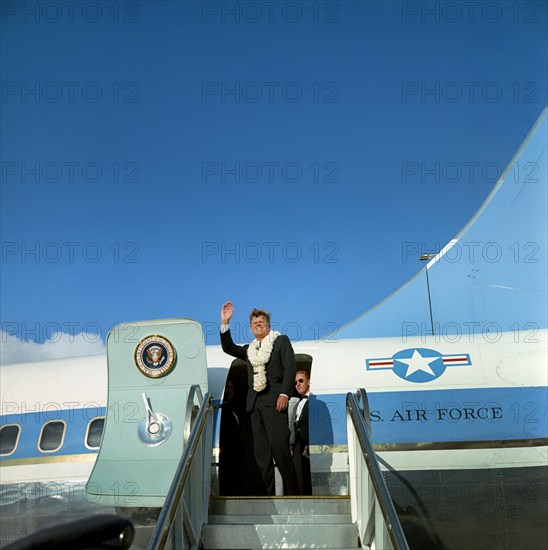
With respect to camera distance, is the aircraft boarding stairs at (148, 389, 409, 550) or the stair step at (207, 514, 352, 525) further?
the stair step at (207, 514, 352, 525)

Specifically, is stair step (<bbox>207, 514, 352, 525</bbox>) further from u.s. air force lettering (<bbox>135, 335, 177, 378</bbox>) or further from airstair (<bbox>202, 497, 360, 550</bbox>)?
u.s. air force lettering (<bbox>135, 335, 177, 378</bbox>)

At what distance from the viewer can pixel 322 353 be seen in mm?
8242

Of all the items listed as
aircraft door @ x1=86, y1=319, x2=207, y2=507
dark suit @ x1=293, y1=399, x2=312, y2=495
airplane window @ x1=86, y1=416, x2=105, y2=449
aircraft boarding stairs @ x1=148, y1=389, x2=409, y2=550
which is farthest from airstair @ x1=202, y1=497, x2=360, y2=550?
airplane window @ x1=86, y1=416, x2=105, y2=449

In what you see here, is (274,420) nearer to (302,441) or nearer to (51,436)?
(302,441)

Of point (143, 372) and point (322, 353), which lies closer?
point (143, 372)

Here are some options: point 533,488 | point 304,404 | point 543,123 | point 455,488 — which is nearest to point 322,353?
point 304,404

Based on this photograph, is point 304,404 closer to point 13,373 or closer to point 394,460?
point 394,460

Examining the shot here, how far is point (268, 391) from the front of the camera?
6.65 m

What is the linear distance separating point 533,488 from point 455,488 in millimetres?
849

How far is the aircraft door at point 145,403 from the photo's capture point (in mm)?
6953

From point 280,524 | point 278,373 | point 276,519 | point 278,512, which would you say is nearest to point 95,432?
point 278,373

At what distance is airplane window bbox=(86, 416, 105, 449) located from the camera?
744cm

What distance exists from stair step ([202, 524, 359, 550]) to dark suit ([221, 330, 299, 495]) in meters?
0.81

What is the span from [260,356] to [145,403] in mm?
1428
